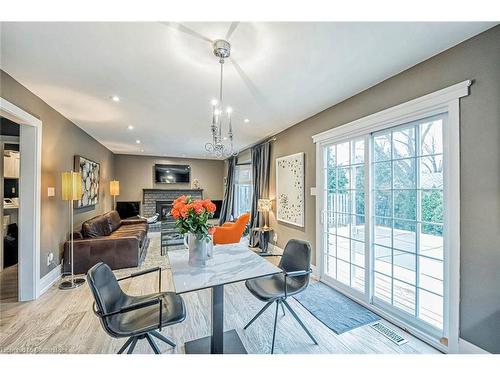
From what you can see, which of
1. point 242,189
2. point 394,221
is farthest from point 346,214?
point 242,189

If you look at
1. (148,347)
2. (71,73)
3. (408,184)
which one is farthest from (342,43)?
(148,347)

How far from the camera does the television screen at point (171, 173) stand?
7.93 meters

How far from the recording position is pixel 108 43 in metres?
1.80

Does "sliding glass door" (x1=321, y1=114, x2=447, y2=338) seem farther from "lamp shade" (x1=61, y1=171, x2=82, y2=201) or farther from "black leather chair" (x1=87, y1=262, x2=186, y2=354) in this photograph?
"lamp shade" (x1=61, y1=171, x2=82, y2=201)

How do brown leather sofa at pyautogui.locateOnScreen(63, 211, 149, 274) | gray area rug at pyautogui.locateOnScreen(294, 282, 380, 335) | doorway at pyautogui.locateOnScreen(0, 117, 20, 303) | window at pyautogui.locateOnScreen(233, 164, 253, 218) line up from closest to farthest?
gray area rug at pyautogui.locateOnScreen(294, 282, 380, 335) < brown leather sofa at pyautogui.locateOnScreen(63, 211, 149, 274) < doorway at pyautogui.locateOnScreen(0, 117, 20, 303) < window at pyautogui.locateOnScreen(233, 164, 253, 218)

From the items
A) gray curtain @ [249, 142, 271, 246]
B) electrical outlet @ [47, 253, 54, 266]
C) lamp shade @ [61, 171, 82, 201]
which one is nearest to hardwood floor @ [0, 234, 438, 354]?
electrical outlet @ [47, 253, 54, 266]

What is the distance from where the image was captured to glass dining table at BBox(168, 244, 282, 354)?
63.5 inches

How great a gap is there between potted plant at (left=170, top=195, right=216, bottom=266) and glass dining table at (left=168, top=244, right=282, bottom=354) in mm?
103

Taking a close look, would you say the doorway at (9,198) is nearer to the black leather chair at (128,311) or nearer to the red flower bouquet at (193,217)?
the black leather chair at (128,311)

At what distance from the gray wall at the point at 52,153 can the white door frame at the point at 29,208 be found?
0.21m

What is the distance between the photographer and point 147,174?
7.88 m

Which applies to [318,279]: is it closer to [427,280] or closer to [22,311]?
[427,280]
